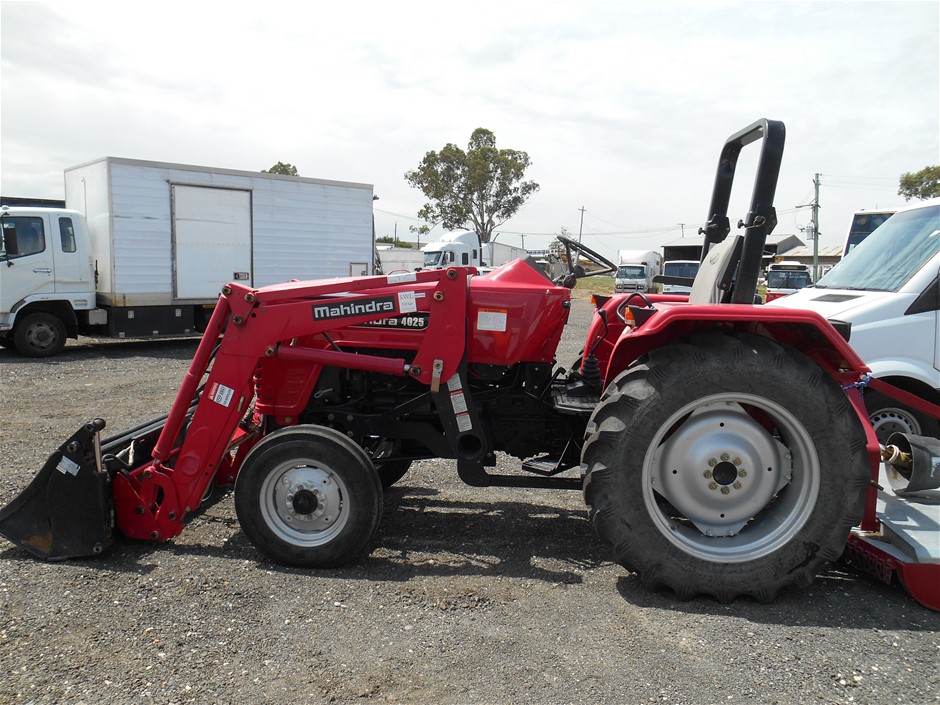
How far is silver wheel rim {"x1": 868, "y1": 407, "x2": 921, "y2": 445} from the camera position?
4.71 meters

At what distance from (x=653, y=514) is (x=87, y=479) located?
2.66m

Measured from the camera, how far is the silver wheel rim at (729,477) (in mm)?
3000

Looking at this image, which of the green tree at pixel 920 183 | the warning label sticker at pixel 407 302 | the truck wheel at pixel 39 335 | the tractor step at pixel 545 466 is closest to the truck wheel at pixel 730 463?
the tractor step at pixel 545 466

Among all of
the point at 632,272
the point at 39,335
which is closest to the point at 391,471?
the point at 39,335

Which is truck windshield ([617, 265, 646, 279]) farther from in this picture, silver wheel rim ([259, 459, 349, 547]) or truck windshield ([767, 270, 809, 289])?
silver wheel rim ([259, 459, 349, 547])

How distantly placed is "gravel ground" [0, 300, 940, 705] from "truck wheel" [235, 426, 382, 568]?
0.13m

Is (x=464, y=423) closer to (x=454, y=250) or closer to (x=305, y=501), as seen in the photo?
(x=305, y=501)

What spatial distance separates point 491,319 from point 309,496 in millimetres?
1265

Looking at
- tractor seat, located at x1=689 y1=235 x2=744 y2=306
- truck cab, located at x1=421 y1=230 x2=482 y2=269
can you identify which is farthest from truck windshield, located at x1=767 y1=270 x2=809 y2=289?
tractor seat, located at x1=689 y1=235 x2=744 y2=306

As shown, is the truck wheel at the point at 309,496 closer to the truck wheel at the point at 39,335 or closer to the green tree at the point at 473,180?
the truck wheel at the point at 39,335

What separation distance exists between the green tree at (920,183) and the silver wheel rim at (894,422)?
3924 centimetres

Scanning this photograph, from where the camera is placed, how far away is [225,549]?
11.6 ft

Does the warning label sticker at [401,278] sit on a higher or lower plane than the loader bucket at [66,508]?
higher

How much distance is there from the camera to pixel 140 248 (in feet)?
38.1
